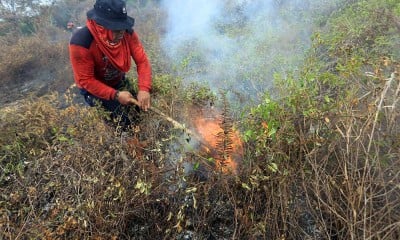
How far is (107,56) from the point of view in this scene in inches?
130

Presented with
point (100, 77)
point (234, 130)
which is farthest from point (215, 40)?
point (234, 130)

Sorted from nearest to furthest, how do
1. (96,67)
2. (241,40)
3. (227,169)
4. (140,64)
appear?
1. (227,169)
2. (96,67)
3. (140,64)
4. (241,40)

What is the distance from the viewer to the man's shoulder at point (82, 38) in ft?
10.3

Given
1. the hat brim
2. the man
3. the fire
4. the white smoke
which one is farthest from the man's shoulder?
the white smoke

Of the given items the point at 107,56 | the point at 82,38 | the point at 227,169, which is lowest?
the point at 227,169

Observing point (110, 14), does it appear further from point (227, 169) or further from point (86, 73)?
point (227, 169)

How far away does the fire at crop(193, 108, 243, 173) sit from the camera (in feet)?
8.26

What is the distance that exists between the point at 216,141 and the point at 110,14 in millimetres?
1543

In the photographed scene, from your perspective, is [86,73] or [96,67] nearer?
[86,73]

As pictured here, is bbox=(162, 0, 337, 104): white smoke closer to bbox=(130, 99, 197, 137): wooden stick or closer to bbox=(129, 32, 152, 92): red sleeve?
bbox=(129, 32, 152, 92): red sleeve

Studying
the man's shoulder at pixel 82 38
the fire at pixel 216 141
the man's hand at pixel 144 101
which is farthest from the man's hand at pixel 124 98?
the fire at pixel 216 141

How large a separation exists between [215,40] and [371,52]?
3.84 metres

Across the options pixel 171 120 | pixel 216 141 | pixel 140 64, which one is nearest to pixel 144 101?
pixel 171 120

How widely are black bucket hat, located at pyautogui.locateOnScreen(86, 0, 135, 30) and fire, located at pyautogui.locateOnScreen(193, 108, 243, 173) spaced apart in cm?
117
